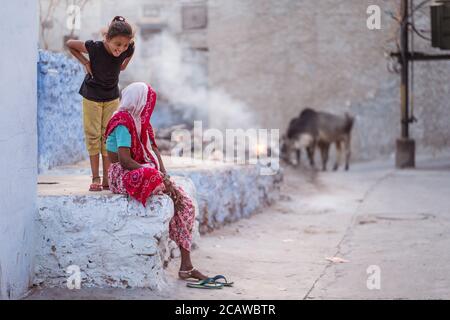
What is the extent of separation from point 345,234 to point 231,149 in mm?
4533

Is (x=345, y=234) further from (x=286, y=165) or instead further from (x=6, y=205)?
(x=286, y=165)

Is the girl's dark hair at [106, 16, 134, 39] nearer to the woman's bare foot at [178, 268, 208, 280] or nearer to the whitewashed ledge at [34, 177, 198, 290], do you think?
the whitewashed ledge at [34, 177, 198, 290]

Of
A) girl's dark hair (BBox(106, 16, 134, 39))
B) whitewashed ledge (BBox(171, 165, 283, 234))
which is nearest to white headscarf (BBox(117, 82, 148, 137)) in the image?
girl's dark hair (BBox(106, 16, 134, 39))

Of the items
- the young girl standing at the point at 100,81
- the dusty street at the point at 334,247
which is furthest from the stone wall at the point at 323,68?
the young girl standing at the point at 100,81

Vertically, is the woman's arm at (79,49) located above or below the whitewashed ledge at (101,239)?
above

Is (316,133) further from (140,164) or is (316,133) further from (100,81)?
(140,164)

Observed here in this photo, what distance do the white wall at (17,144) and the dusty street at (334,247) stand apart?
0.31 m

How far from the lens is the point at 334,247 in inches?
305

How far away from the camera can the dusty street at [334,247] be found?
5.61m

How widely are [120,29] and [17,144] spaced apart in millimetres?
1115

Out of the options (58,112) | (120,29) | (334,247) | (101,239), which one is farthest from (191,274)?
(58,112)

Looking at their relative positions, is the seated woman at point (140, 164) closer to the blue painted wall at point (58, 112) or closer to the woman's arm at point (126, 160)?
the woman's arm at point (126, 160)

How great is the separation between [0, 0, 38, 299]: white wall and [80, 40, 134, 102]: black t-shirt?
607mm
